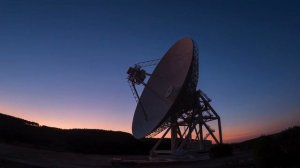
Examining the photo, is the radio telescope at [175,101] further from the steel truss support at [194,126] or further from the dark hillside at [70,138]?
the dark hillside at [70,138]

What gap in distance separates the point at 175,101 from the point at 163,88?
4.74 metres

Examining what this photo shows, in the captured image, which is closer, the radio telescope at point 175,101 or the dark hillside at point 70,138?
the radio telescope at point 175,101

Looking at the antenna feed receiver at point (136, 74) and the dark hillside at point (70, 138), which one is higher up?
the antenna feed receiver at point (136, 74)

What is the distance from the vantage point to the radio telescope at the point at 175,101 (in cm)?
3647

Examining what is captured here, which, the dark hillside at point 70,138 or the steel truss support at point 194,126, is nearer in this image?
the steel truss support at point 194,126

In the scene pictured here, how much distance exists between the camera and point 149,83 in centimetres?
4284

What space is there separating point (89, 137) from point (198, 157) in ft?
158

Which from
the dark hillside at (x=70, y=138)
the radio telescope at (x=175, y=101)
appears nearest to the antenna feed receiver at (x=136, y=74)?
the radio telescope at (x=175, y=101)

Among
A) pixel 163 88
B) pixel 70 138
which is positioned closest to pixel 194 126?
→ pixel 163 88

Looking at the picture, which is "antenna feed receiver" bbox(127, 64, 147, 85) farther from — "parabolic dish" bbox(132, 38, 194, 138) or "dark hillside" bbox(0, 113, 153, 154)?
"dark hillside" bbox(0, 113, 153, 154)

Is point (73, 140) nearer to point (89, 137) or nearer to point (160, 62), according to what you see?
point (89, 137)

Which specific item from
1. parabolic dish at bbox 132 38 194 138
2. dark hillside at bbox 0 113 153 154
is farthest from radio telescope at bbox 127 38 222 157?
dark hillside at bbox 0 113 153 154

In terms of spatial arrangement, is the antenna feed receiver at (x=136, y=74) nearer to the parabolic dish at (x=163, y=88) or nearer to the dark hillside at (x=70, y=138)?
the parabolic dish at (x=163, y=88)

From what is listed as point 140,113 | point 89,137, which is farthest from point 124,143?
point 140,113
